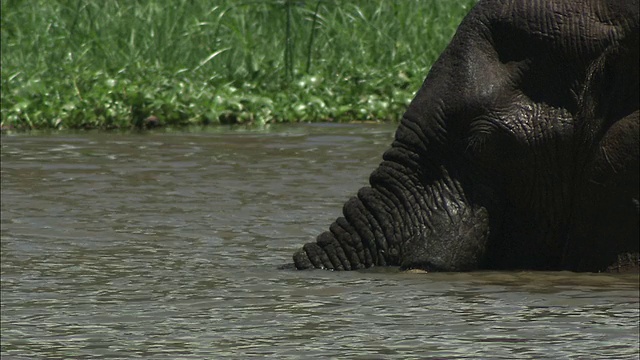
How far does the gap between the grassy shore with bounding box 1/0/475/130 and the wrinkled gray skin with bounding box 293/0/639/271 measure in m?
6.02

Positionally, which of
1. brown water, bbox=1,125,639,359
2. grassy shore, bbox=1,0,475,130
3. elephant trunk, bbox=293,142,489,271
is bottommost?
brown water, bbox=1,125,639,359

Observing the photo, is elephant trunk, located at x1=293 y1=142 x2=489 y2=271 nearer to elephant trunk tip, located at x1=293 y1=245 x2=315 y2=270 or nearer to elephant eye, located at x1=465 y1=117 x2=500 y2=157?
elephant trunk tip, located at x1=293 y1=245 x2=315 y2=270

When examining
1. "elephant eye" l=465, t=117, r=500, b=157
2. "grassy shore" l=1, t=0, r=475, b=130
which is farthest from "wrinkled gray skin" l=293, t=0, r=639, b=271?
"grassy shore" l=1, t=0, r=475, b=130

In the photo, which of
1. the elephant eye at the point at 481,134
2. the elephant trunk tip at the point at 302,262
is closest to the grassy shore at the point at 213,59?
the elephant trunk tip at the point at 302,262

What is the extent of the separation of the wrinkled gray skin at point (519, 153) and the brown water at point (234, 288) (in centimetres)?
14

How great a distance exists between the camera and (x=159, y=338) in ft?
17.2

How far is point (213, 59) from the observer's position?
13836 mm

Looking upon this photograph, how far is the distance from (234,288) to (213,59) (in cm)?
775

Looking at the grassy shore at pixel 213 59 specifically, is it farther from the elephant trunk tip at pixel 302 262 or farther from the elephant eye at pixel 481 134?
the elephant eye at pixel 481 134

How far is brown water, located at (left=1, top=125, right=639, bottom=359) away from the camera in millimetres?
5121

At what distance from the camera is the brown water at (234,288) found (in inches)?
202

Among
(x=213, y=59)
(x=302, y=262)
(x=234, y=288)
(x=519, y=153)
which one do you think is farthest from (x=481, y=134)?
(x=213, y=59)

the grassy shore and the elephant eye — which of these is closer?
the elephant eye

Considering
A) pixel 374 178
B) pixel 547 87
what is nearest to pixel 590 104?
pixel 547 87
